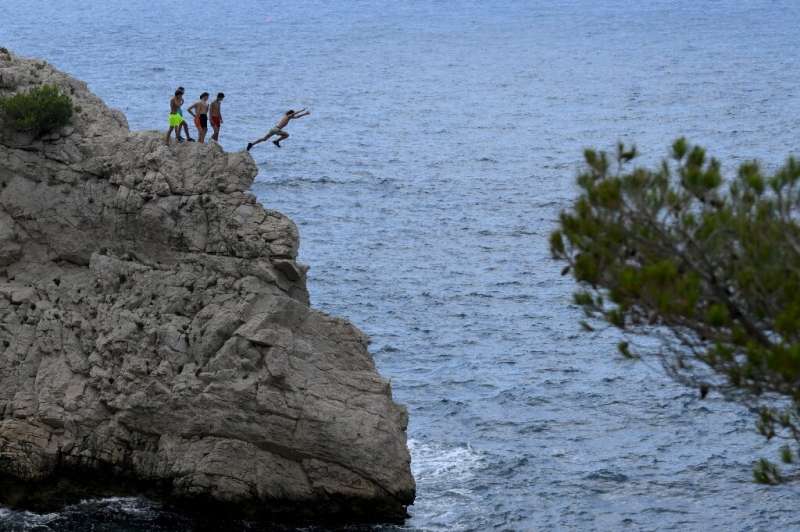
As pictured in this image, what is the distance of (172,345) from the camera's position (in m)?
37.4

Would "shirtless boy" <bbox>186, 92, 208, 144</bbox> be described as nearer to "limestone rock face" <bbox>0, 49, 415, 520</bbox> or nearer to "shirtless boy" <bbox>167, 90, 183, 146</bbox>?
"shirtless boy" <bbox>167, 90, 183, 146</bbox>

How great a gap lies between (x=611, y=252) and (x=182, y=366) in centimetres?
1629

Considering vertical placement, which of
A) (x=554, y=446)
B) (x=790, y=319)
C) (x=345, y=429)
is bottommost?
(x=554, y=446)

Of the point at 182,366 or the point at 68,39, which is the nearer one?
the point at 182,366

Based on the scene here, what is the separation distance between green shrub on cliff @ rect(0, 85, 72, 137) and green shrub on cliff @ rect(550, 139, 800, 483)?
19.4m

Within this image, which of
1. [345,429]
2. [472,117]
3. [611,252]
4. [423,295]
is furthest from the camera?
[472,117]

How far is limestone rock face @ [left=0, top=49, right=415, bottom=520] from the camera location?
36.5 m

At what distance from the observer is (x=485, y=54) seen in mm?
139500

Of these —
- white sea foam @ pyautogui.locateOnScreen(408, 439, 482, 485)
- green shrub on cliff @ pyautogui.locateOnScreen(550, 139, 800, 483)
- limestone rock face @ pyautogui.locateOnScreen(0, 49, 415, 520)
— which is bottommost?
white sea foam @ pyautogui.locateOnScreen(408, 439, 482, 485)

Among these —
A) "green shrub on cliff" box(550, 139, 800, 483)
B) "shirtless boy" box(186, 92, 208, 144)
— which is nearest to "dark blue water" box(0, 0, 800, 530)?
"shirtless boy" box(186, 92, 208, 144)

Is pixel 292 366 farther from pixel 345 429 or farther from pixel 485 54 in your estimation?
pixel 485 54

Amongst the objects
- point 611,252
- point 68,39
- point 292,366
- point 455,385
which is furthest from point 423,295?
point 68,39

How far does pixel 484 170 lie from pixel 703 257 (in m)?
64.7

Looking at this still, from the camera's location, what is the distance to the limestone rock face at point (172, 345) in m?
36.5
